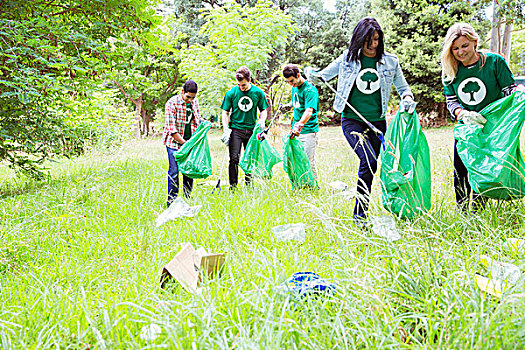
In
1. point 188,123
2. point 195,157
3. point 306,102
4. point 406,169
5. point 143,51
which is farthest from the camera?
point 143,51

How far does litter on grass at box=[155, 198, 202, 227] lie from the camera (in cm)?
293

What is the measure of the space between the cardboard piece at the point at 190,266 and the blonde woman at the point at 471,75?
1.79m

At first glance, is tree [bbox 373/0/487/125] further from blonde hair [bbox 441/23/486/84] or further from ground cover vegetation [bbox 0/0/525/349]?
blonde hair [bbox 441/23/486/84]

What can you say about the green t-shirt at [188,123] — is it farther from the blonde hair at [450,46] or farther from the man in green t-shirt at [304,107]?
the blonde hair at [450,46]

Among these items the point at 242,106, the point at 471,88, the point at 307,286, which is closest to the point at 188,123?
the point at 242,106

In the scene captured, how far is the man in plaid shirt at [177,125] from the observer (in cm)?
378

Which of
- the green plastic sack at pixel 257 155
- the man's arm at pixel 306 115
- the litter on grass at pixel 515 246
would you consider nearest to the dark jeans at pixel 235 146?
the green plastic sack at pixel 257 155

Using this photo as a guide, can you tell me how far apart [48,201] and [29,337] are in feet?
9.36

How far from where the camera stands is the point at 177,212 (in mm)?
3021

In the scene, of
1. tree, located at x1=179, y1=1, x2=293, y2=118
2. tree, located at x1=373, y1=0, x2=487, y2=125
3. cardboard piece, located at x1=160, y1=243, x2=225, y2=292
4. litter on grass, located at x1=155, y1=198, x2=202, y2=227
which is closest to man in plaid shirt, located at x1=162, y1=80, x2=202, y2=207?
litter on grass, located at x1=155, y1=198, x2=202, y2=227

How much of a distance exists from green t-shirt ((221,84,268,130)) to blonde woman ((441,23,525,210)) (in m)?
2.11

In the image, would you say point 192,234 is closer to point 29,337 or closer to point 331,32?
point 29,337

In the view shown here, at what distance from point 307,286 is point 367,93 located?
1.95 meters

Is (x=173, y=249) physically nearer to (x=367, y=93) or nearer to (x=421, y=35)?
(x=367, y=93)
